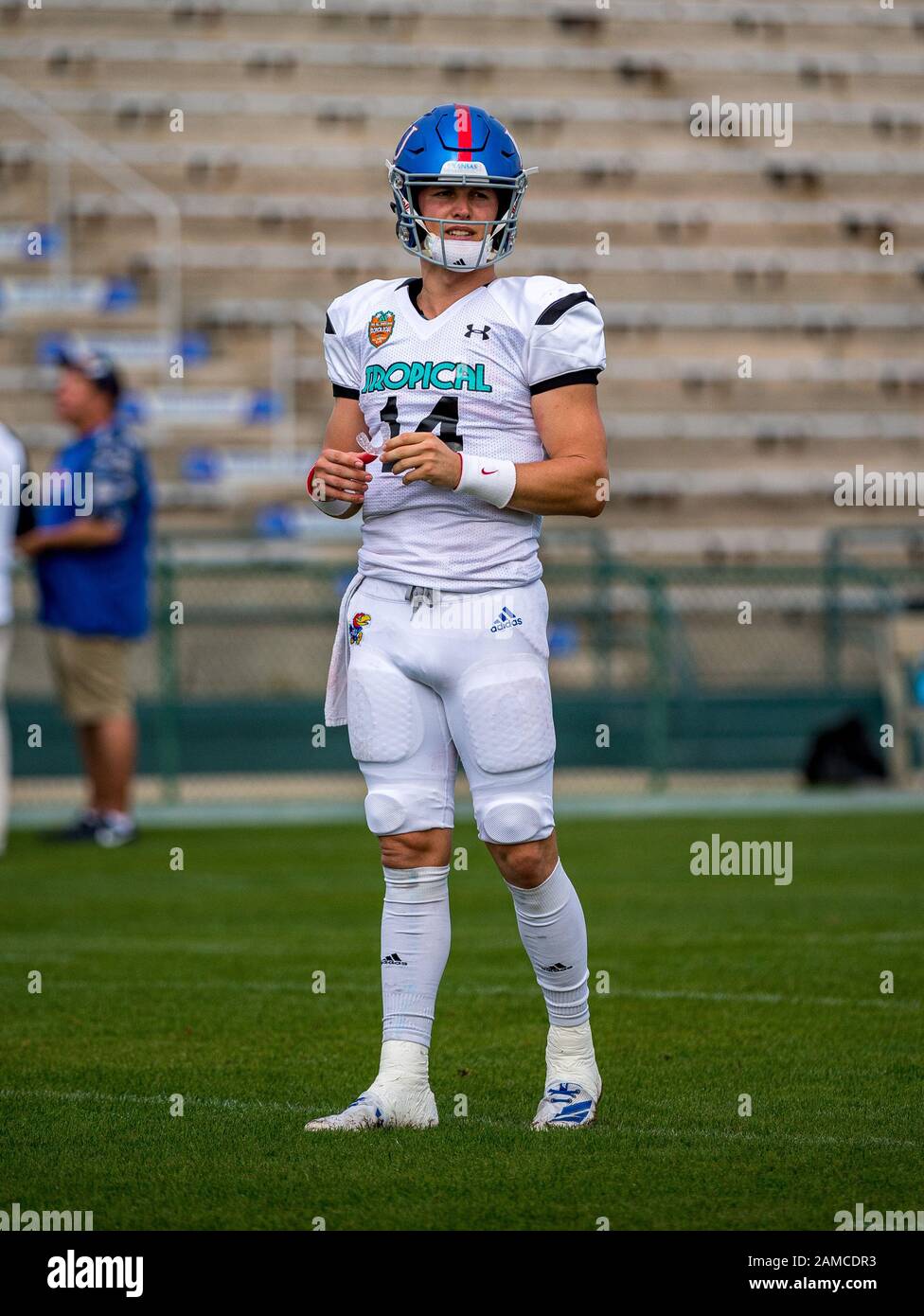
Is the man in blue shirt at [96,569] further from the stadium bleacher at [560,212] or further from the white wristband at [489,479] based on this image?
the stadium bleacher at [560,212]

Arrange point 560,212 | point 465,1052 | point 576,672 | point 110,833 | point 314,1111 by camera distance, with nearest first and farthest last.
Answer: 1. point 314,1111
2. point 465,1052
3. point 110,833
4. point 576,672
5. point 560,212

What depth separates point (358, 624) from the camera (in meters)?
4.12

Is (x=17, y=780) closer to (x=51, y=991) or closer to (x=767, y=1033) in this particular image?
(x=51, y=991)

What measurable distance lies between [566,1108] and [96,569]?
228 inches

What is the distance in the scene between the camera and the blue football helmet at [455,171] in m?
4.03

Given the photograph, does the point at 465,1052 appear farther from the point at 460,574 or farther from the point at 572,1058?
the point at 460,574

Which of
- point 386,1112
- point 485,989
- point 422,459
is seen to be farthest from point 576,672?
point 422,459

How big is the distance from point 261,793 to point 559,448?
8.90 meters

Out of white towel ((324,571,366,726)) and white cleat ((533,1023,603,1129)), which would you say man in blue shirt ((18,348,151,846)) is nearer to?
white towel ((324,571,366,726))

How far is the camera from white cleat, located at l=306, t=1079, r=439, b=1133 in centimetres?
402

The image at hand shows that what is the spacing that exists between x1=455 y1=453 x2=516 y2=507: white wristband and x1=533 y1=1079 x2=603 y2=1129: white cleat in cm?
115

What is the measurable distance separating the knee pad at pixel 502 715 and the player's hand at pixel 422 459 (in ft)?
1.23

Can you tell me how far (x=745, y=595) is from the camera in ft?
49.1
